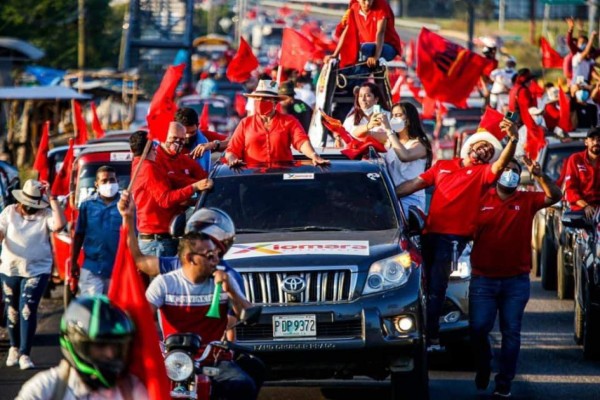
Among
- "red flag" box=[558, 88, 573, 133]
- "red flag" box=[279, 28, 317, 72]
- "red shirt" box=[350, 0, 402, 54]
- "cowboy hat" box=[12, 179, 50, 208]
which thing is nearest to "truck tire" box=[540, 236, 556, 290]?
"red shirt" box=[350, 0, 402, 54]

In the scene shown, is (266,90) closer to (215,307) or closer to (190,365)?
(215,307)

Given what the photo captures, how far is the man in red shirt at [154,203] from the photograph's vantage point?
40.7 feet

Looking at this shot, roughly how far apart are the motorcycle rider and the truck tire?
13082 millimetres

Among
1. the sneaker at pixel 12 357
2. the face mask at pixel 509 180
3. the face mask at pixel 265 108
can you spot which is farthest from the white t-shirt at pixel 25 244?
the face mask at pixel 509 180

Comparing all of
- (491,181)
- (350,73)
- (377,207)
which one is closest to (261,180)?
(377,207)

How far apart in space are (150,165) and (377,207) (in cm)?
196

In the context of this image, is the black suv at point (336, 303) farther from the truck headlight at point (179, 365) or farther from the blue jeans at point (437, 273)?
the truck headlight at point (179, 365)

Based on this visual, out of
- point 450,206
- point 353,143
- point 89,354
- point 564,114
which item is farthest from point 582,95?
point 89,354

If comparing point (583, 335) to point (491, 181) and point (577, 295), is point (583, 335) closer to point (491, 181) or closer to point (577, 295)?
point (577, 295)

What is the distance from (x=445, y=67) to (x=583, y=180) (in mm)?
5017

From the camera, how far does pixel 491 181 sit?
11.9m

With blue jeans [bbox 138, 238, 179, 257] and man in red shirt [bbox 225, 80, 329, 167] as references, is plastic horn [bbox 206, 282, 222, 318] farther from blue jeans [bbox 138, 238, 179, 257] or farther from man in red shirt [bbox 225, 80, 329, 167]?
man in red shirt [bbox 225, 80, 329, 167]

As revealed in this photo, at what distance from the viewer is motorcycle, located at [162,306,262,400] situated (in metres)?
7.10

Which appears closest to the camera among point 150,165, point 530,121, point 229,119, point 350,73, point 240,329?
point 240,329
